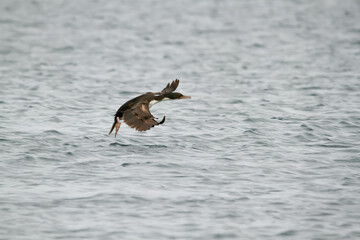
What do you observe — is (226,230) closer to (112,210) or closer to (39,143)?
(112,210)

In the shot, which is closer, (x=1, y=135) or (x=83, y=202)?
(x=83, y=202)

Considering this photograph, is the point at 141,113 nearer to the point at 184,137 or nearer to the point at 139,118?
the point at 139,118

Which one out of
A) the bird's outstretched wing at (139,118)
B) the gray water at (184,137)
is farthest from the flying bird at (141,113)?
the gray water at (184,137)

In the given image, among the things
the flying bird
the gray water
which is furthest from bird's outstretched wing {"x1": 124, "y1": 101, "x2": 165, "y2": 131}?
the gray water

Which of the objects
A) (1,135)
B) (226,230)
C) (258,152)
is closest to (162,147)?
(258,152)

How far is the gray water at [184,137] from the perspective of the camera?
9508 mm

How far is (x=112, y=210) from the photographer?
970 centimetres

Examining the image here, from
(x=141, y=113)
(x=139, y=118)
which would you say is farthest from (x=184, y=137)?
(x=139, y=118)

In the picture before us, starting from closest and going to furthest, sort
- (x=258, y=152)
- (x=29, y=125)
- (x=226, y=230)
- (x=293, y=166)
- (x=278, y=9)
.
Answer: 1. (x=226, y=230)
2. (x=293, y=166)
3. (x=258, y=152)
4. (x=29, y=125)
5. (x=278, y=9)

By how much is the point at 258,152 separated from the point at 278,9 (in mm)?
28104

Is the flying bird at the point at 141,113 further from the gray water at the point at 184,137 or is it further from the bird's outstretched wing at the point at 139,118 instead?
the gray water at the point at 184,137

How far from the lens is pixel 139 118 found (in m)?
12.1

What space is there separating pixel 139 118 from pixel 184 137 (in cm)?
207

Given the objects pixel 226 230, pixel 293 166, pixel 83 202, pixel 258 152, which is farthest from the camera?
pixel 258 152
